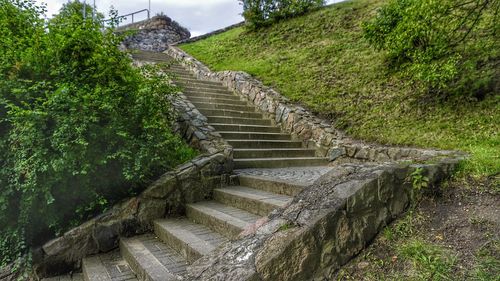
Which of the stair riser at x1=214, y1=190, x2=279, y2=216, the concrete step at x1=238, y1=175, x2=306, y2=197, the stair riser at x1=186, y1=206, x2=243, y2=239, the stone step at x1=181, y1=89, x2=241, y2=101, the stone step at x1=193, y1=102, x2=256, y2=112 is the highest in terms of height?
the stone step at x1=181, y1=89, x2=241, y2=101

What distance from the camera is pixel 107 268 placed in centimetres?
334

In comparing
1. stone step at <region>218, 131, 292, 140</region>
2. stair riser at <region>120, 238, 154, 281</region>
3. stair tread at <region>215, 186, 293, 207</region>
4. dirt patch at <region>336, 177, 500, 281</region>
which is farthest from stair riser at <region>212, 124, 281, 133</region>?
dirt patch at <region>336, 177, 500, 281</region>

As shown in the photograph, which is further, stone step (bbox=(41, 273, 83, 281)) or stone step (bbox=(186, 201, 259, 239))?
stone step (bbox=(41, 273, 83, 281))

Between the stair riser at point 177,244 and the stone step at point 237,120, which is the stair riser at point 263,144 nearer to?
the stone step at point 237,120

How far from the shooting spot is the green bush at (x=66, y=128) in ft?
11.4

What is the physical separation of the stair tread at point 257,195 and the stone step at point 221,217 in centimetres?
20

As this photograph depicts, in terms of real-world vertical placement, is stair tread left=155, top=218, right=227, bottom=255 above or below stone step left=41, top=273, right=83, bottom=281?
above

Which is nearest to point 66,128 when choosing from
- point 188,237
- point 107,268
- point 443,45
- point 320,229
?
point 107,268

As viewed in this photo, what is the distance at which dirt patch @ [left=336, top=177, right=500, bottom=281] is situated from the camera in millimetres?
1973

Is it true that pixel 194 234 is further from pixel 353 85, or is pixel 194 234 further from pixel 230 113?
pixel 353 85

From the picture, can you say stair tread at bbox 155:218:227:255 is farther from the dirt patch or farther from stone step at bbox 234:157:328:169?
stone step at bbox 234:157:328:169

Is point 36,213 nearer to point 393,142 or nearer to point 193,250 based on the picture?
point 193,250

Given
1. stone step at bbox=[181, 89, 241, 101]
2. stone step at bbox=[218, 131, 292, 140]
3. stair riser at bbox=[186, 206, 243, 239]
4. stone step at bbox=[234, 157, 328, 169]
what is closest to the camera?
stair riser at bbox=[186, 206, 243, 239]

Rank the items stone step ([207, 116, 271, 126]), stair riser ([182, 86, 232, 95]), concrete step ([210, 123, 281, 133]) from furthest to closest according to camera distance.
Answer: stair riser ([182, 86, 232, 95]) → stone step ([207, 116, 271, 126]) → concrete step ([210, 123, 281, 133])
